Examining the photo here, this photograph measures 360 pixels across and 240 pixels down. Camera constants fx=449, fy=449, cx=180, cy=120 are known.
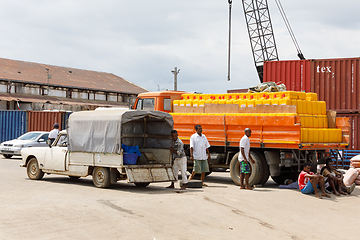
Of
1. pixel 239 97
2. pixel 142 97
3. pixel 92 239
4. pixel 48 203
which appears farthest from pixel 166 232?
pixel 142 97

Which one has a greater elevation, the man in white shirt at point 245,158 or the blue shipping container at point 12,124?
the blue shipping container at point 12,124

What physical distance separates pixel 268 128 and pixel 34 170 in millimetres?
7071

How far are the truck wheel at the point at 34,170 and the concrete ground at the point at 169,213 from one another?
1.36 meters

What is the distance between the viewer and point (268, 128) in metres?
12.6

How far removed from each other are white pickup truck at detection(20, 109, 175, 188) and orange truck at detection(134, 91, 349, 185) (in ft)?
4.88

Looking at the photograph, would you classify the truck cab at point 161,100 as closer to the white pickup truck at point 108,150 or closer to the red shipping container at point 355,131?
the white pickup truck at point 108,150

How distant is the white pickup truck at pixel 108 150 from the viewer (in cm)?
1141

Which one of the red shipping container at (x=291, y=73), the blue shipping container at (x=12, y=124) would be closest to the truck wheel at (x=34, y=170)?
the red shipping container at (x=291, y=73)

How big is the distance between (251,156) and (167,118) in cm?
263

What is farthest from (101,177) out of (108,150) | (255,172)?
(255,172)

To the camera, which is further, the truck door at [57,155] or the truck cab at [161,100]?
the truck cab at [161,100]

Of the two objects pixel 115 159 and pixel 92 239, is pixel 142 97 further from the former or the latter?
pixel 92 239

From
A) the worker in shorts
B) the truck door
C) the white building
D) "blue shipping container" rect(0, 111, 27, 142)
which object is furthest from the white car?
the white building

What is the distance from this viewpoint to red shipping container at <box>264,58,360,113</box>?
62.6 ft
